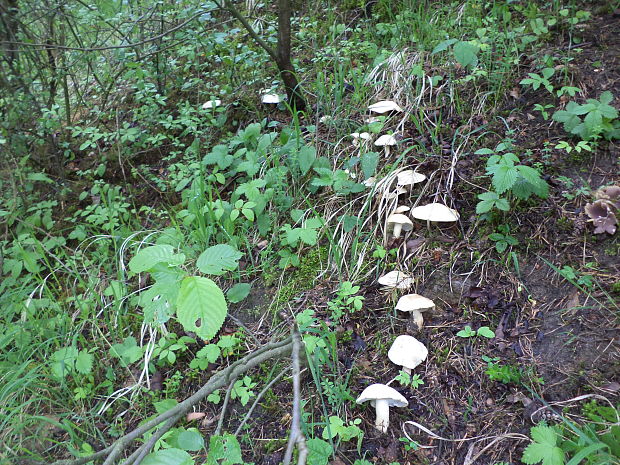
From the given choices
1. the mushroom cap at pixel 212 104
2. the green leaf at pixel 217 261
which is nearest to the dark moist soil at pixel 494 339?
the green leaf at pixel 217 261

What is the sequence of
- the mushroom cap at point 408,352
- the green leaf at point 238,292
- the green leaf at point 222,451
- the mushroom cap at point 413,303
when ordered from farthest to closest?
the green leaf at point 238,292 < the mushroom cap at point 413,303 < the mushroom cap at point 408,352 < the green leaf at point 222,451

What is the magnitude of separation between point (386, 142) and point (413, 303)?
1390mm

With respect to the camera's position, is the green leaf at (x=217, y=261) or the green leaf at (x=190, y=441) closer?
the green leaf at (x=190, y=441)

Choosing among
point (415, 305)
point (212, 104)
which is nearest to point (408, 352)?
point (415, 305)

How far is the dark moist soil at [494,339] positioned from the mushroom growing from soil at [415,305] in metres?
0.07

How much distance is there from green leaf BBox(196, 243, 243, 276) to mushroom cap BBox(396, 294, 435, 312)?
100cm

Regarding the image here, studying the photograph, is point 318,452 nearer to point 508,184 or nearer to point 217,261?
point 217,261

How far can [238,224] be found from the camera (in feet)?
10.9

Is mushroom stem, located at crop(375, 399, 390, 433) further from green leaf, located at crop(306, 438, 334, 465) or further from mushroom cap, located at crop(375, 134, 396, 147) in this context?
mushroom cap, located at crop(375, 134, 396, 147)

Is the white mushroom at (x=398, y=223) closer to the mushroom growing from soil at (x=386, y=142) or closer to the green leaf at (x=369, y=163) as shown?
the green leaf at (x=369, y=163)

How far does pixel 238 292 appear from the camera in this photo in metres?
2.82

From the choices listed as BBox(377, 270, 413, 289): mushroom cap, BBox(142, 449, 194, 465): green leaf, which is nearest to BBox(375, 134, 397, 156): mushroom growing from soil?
BBox(377, 270, 413, 289): mushroom cap

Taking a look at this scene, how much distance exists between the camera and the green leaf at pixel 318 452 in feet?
6.12

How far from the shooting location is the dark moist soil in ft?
6.73
